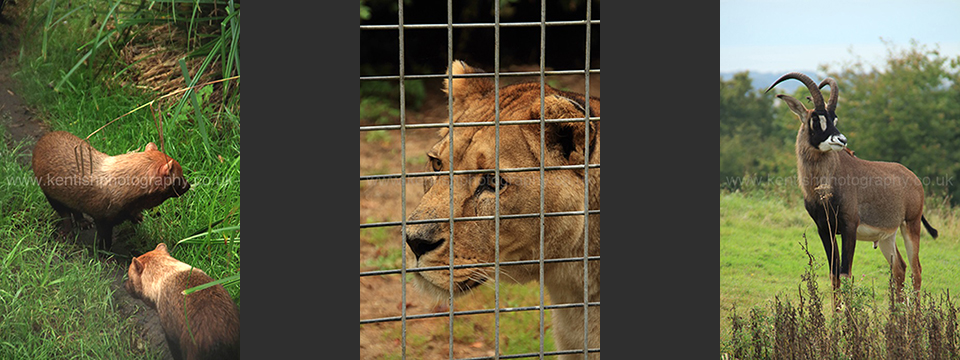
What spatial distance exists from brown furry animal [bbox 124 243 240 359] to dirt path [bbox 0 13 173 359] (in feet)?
0.16

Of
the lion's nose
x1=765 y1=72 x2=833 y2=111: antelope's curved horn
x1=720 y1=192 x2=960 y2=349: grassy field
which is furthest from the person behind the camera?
x1=720 y1=192 x2=960 y2=349: grassy field

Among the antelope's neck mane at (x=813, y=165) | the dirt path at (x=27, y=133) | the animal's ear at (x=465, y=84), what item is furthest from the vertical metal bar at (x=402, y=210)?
the antelope's neck mane at (x=813, y=165)

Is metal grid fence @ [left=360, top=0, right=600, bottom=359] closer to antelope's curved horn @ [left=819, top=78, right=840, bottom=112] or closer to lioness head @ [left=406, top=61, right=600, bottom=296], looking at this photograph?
lioness head @ [left=406, top=61, right=600, bottom=296]

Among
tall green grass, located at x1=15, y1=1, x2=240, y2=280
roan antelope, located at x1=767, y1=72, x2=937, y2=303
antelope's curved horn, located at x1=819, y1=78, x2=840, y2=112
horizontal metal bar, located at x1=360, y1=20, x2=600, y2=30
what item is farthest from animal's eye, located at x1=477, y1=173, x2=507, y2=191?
antelope's curved horn, located at x1=819, y1=78, x2=840, y2=112

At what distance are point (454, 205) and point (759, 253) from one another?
80.4 inches

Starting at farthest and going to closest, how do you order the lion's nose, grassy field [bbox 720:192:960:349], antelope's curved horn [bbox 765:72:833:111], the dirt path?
grassy field [bbox 720:192:960:349] < antelope's curved horn [bbox 765:72:833:111] < the lion's nose < the dirt path

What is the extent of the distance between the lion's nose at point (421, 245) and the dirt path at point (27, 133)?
58.4 inches

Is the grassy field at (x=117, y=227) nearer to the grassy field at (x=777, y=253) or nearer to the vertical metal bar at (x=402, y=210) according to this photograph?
the vertical metal bar at (x=402, y=210)

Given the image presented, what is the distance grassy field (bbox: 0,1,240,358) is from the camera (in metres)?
5.23

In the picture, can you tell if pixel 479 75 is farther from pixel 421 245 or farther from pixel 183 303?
pixel 183 303

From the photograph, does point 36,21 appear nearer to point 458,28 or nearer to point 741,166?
point 458,28

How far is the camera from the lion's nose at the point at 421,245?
214 inches

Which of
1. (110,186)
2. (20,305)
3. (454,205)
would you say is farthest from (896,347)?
(20,305)

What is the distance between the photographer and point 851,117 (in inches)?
232
